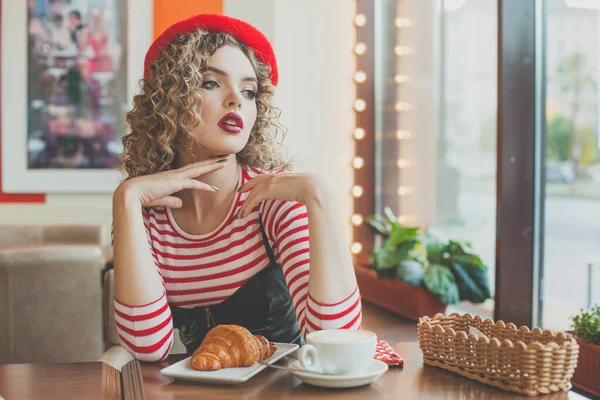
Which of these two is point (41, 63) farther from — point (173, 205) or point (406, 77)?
point (173, 205)

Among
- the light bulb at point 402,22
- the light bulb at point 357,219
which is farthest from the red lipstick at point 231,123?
the light bulb at point 357,219

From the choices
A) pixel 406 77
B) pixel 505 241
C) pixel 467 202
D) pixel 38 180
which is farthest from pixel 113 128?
pixel 505 241

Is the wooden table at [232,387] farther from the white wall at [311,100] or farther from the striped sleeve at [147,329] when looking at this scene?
the white wall at [311,100]

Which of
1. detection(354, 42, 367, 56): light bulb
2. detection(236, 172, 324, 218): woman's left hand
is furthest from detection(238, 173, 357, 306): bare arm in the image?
detection(354, 42, 367, 56): light bulb

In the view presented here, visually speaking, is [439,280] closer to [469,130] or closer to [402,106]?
[469,130]

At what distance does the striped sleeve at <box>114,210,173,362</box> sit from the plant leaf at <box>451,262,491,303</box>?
2.47 metres

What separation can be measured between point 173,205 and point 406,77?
3295 millimetres

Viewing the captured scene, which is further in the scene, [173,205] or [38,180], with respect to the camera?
[38,180]

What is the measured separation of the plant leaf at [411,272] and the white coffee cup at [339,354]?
2.92 m

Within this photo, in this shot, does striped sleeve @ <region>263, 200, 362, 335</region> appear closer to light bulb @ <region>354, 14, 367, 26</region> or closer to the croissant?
the croissant

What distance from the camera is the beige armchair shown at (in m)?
2.35

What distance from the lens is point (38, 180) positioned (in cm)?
475

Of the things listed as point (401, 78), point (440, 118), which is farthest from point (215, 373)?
point (401, 78)

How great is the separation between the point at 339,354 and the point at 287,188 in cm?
44
